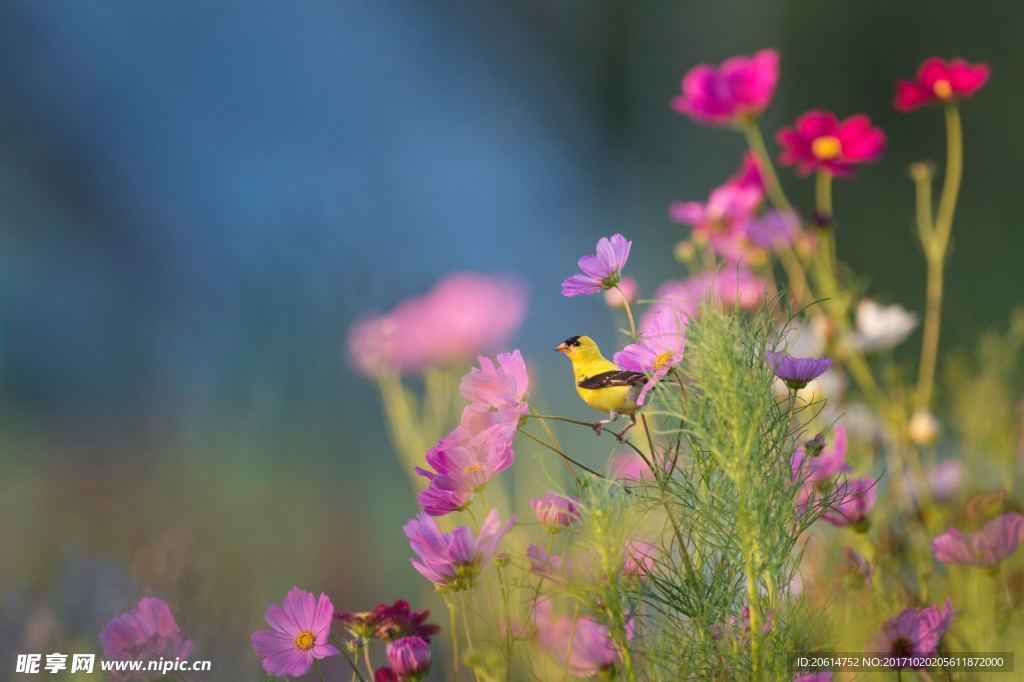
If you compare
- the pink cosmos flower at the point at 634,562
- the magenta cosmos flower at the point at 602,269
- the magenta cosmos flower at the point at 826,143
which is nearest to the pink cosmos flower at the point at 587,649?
the pink cosmos flower at the point at 634,562

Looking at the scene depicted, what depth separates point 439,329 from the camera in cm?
76

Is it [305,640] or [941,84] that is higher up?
[941,84]

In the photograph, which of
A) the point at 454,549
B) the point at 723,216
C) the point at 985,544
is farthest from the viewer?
the point at 723,216

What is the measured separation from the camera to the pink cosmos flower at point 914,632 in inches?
16.1

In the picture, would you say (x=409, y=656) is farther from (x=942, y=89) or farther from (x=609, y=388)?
(x=942, y=89)

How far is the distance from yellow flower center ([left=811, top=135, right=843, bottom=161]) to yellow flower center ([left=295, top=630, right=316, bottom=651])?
0.56 meters

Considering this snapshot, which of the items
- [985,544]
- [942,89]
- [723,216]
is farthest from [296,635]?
[942,89]

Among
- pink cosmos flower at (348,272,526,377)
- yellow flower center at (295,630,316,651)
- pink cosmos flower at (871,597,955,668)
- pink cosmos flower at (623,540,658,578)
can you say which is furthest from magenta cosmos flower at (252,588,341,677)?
pink cosmos flower at (348,272,526,377)

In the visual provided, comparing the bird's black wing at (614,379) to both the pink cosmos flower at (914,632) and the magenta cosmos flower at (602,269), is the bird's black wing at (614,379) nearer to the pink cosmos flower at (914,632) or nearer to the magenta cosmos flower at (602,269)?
the magenta cosmos flower at (602,269)


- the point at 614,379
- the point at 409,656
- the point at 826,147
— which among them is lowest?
the point at 409,656

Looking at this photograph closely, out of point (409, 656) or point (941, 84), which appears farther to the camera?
point (941, 84)

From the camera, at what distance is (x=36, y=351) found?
6.21ft

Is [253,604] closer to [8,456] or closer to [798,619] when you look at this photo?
[798,619]

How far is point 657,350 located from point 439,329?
0.40m
